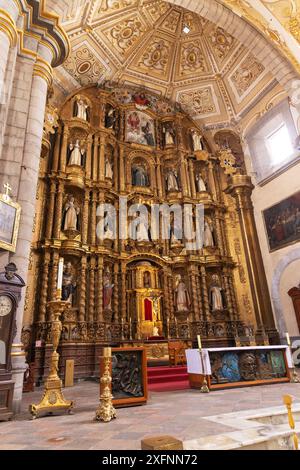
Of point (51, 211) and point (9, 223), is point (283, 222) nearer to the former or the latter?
point (51, 211)

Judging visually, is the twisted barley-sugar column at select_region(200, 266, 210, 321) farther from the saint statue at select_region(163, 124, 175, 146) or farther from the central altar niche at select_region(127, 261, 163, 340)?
the saint statue at select_region(163, 124, 175, 146)

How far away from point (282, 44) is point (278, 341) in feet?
37.4

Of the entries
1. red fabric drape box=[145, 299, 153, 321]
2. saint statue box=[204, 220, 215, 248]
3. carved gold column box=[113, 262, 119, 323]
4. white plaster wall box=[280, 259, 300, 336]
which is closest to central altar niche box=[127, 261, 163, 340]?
red fabric drape box=[145, 299, 153, 321]

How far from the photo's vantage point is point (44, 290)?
35.4 feet

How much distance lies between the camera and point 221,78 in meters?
16.7

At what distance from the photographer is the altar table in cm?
696

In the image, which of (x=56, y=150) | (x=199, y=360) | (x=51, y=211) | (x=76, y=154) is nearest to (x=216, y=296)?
(x=199, y=360)

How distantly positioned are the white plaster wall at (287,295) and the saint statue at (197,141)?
27.3 feet

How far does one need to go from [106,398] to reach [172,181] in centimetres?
1274

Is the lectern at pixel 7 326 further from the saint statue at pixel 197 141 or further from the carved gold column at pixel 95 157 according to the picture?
the saint statue at pixel 197 141

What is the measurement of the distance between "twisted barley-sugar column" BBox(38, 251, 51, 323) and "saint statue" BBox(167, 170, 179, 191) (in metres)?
7.37

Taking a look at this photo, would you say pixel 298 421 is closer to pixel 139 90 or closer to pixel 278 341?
pixel 278 341

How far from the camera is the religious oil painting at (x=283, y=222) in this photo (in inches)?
490

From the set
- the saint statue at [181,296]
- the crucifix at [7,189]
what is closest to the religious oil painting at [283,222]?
the saint statue at [181,296]
